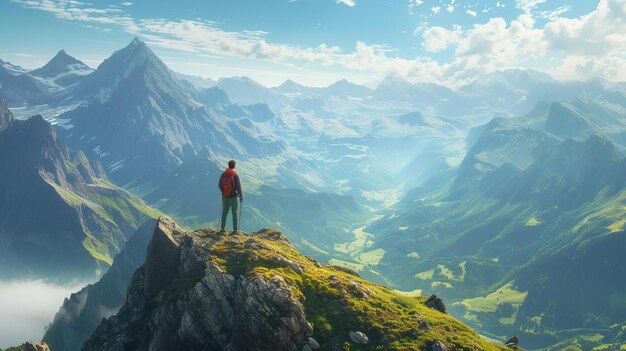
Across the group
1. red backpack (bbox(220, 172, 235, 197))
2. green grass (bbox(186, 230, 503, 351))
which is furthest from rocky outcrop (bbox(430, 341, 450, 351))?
red backpack (bbox(220, 172, 235, 197))

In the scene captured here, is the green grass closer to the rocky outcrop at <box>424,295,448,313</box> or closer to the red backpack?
the red backpack

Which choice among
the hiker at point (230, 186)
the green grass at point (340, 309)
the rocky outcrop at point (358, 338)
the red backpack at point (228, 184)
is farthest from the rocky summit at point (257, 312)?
the red backpack at point (228, 184)

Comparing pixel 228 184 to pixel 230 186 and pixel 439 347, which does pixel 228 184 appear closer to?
pixel 230 186

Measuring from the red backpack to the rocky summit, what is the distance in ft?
26.1

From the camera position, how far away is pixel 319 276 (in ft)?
198

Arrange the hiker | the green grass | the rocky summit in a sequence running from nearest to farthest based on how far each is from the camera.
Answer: the rocky summit < the green grass < the hiker

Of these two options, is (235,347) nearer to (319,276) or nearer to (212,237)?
(319,276)

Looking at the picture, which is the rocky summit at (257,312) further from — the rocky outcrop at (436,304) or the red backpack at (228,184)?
the rocky outcrop at (436,304)

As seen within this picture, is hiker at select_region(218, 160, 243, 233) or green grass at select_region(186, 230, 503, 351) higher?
hiker at select_region(218, 160, 243, 233)

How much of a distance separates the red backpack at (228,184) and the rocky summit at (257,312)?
7963mm

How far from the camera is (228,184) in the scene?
58812 millimetres

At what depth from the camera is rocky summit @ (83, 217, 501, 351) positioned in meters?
46.4

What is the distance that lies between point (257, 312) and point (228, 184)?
19.2 meters

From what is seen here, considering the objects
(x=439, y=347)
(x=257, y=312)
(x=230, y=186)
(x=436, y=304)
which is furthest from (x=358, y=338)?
(x=436, y=304)
